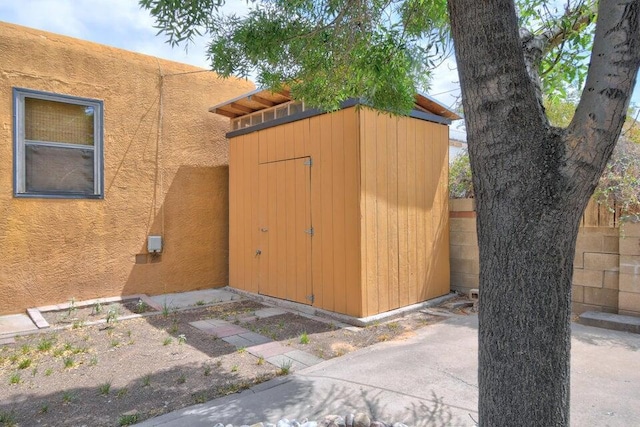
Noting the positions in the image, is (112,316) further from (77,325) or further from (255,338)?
(255,338)

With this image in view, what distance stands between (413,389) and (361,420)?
76 cm

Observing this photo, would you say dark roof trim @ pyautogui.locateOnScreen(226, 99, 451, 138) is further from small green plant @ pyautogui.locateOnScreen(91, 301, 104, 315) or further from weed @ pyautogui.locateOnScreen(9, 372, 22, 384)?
weed @ pyautogui.locateOnScreen(9, 372, 22, 384)

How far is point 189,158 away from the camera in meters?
7.02

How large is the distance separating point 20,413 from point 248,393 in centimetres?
160

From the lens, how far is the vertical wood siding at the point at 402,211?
4.99 m

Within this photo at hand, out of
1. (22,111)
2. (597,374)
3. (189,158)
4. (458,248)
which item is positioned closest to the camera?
(597,374)

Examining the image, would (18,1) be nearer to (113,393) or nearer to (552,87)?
(113,393)

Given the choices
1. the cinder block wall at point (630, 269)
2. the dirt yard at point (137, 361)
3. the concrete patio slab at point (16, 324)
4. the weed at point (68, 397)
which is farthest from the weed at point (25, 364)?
the cinder block wall at point (630, 269)

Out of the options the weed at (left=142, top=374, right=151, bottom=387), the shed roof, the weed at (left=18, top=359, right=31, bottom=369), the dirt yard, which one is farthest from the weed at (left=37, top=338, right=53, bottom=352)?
the shed roof

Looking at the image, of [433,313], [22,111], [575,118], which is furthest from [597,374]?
[22,111]

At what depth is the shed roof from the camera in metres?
5.82

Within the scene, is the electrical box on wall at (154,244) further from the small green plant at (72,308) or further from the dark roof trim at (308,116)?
the dark roof trim at (308,116)

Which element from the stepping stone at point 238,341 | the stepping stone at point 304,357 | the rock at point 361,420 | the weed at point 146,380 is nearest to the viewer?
the rock at point 361,420

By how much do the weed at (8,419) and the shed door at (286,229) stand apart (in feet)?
11.1
